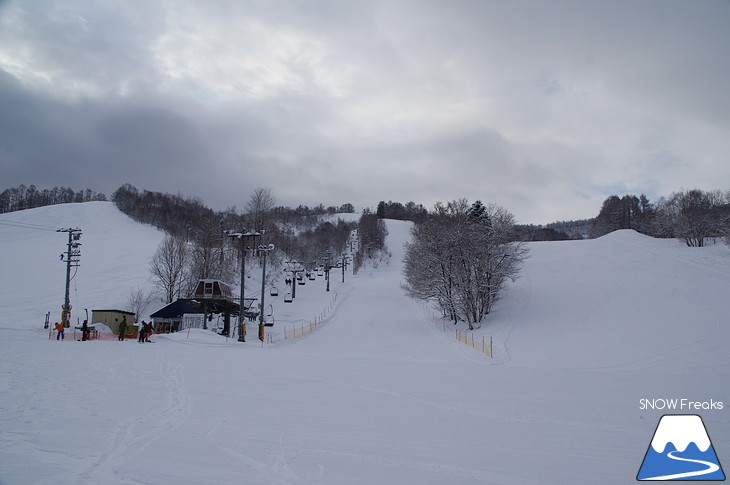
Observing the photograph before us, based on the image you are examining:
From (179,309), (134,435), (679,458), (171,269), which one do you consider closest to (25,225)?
(171,269)

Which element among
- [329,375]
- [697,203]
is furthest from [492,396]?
[697,203]

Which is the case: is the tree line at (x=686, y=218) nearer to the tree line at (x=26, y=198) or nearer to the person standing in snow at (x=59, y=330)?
the person standing in snow at (x=59, y=330)

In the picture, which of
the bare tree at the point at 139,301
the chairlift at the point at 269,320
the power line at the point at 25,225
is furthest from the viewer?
the power line at the point at 25,225

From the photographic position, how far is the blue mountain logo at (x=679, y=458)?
665cm

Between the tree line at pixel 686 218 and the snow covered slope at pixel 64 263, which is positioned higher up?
the tree line at pixel 686 218

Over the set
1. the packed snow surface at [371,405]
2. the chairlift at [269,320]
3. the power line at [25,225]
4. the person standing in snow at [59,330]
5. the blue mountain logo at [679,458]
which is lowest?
the chairlift at [269,320]

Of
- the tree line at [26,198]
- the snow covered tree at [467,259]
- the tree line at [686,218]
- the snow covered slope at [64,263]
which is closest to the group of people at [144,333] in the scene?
the snow covered slope at [64,263]

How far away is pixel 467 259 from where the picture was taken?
1437 inches

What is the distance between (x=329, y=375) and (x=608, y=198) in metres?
151

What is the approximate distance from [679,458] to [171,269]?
1943 inches

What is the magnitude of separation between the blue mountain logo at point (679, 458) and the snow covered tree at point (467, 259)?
28.4m

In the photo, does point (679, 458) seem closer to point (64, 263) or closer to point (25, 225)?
point (64, 263)

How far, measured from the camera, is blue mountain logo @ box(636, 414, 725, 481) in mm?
6652

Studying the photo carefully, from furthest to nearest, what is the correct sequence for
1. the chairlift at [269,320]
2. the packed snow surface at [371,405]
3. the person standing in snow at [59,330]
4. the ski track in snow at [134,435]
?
the chairlift at [269,320] < the person standing in snow at [59,330] < the packed snow surface at [371,405] < the ski track in snow at [134,435]
